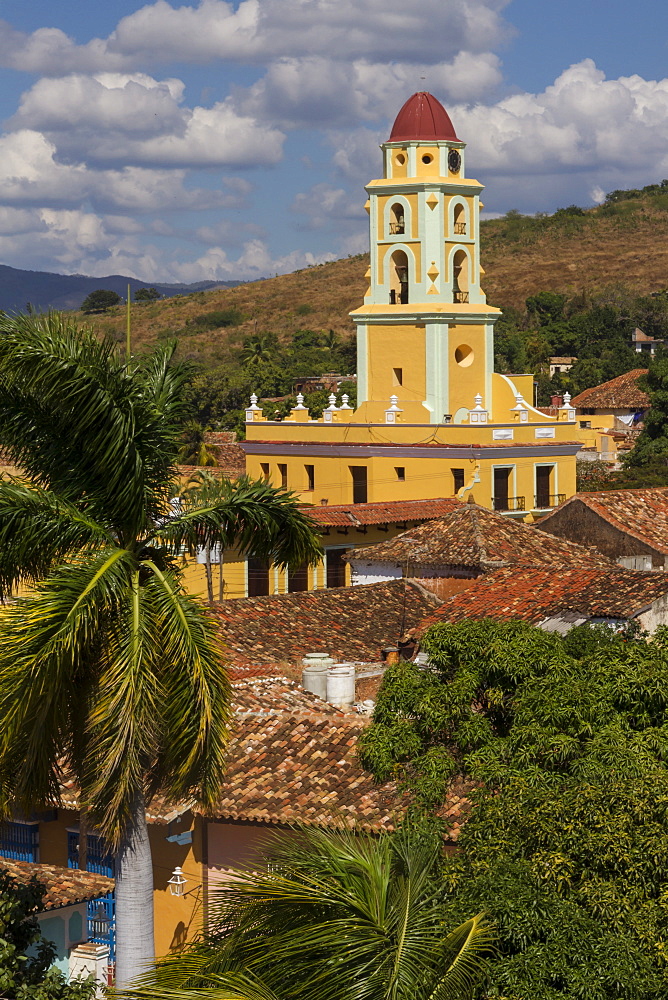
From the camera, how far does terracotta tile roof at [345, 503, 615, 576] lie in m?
26.0

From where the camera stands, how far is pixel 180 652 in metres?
10.2

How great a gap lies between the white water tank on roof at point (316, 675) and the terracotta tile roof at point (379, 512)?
12829mm

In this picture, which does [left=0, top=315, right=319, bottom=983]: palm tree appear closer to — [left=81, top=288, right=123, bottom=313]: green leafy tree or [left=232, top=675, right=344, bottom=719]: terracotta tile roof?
[left=232, top=675, right=344, bottom=719]: terracotta tile roof

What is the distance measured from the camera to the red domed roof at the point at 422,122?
142 ft

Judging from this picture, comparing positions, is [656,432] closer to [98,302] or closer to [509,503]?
[509,503]

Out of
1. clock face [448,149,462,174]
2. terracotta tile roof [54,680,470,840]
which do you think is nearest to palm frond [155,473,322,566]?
terracotta tile roof [54,680,470,840]

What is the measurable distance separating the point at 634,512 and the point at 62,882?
668 inches

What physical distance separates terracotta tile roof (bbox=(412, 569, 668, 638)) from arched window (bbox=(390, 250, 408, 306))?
2336 cm

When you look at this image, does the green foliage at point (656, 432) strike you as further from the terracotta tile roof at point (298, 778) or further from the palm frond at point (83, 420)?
the palm frond at point (83, 420)

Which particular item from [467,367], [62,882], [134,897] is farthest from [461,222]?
[134,897]

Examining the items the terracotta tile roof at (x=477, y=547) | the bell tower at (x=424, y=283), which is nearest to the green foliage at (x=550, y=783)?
the terracotta tile roof at (x=477, y=547)

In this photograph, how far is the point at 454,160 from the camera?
143 feet

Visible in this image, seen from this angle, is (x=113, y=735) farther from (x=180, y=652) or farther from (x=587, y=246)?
(x=587, y=246)

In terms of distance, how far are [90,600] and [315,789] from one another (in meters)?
5.22
